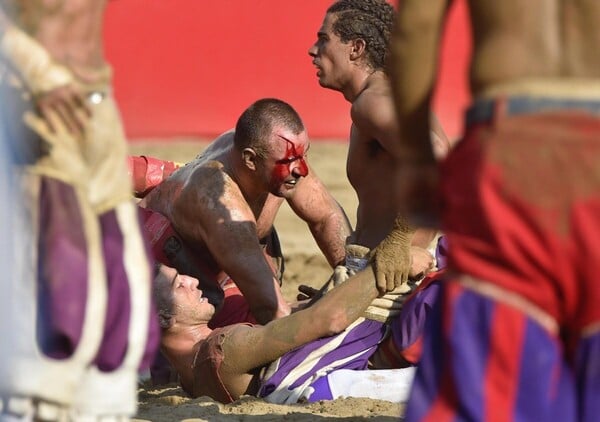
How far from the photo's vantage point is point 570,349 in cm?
214

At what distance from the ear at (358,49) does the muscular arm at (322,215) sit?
0.71 metres

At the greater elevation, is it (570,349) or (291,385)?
(570,349)

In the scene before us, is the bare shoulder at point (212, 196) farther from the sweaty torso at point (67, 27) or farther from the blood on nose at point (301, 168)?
the sweaty torso at point (67, 27)

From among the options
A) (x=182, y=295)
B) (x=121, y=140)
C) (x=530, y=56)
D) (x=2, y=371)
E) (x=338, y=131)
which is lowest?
(x=338, y=131)

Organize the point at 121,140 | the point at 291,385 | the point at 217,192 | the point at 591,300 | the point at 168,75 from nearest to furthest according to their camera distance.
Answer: the point at 591,300 < the point at 121,140 < the point at 291,385 < the point at 217,192 < the point at 168,75

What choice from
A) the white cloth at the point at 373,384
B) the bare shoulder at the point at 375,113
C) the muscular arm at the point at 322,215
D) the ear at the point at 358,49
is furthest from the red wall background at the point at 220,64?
the white cloth at the point at 373,384

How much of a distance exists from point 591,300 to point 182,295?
2.61m

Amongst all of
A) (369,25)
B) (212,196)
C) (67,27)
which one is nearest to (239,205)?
(212,196)

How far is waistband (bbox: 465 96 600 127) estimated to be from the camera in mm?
2105

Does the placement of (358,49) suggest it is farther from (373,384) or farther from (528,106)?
(528,106)

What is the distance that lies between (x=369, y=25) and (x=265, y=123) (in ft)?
1.97

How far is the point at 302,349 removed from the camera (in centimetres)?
432

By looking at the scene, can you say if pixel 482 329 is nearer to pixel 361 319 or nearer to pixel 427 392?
pixel 427 392

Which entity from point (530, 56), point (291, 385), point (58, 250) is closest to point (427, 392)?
point (530, 56)
